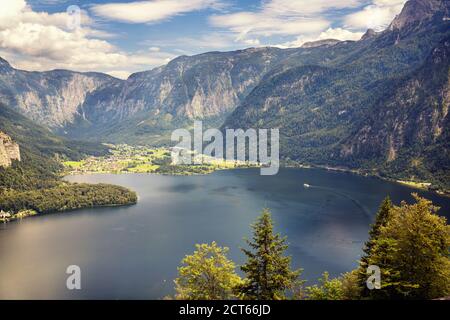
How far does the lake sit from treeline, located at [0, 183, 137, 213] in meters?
7.98

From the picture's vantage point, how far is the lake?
3469 inches

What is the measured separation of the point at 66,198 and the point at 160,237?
66.6 meters

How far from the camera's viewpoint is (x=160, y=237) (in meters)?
122

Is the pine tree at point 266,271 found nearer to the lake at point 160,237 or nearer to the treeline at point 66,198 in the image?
the lake at point 160,237

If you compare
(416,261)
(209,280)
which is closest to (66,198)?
(209,280)

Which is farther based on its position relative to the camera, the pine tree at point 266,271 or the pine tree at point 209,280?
the pine tree at point 209,280

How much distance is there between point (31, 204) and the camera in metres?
166

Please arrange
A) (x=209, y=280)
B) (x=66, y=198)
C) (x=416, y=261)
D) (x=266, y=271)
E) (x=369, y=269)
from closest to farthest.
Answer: (x=266, y=271) < (x=209, y=280) < (x=369, y=269) < (x=416, y=261) < (x=66, y=198)

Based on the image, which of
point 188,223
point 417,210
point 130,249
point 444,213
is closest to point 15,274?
point 130,249

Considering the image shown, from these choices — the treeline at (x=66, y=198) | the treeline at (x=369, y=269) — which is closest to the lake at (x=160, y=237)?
the treeline at (x=66, y=198)

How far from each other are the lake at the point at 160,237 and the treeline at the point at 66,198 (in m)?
7.98

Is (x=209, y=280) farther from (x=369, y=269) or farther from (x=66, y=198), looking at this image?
(x=66, y=198)

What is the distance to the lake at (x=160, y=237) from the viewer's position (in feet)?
289
